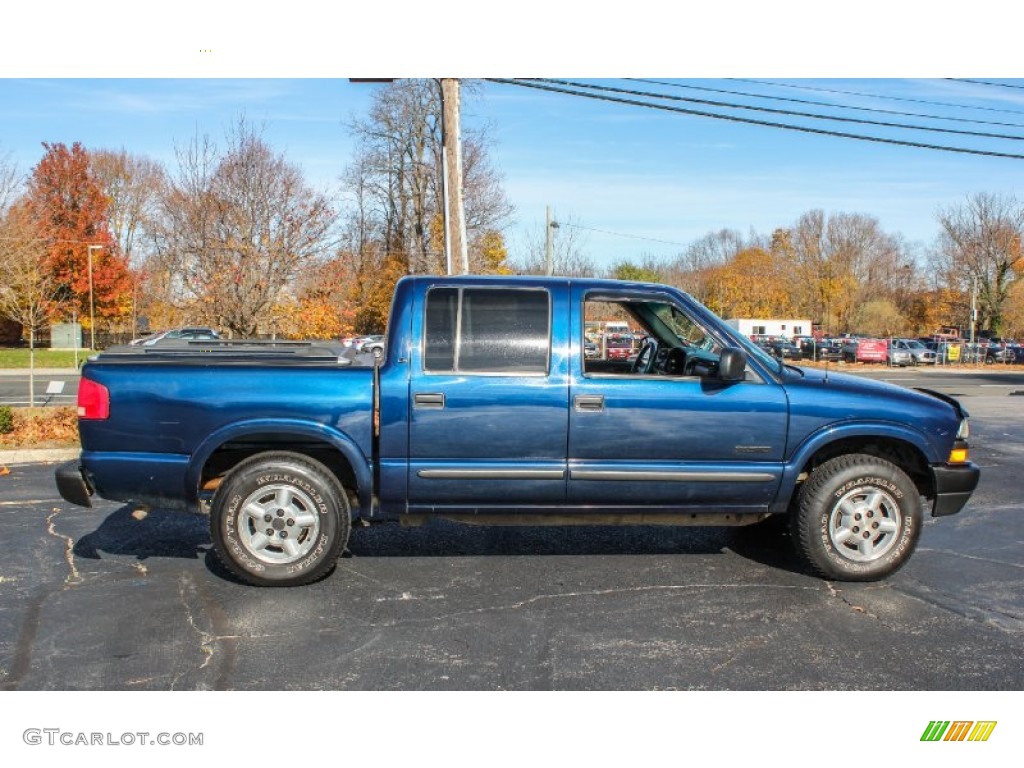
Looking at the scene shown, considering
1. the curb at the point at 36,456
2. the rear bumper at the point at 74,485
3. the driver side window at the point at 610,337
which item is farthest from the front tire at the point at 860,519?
the curb at the point at 36,456

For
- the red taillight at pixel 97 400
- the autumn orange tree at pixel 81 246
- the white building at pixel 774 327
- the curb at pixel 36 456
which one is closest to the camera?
the red taillight at pixel 97 400

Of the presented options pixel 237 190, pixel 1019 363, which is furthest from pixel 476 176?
pixel 1019 363

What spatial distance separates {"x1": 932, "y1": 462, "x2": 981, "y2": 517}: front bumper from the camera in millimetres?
5234

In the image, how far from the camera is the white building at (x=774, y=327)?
51500 mm

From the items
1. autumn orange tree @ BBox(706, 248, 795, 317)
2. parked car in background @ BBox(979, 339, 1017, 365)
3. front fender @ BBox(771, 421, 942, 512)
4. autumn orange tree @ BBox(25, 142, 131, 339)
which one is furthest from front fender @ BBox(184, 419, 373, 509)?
parked car in background @ BBox(979, 339, 1017, 365)

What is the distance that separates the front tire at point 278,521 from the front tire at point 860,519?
2886mm

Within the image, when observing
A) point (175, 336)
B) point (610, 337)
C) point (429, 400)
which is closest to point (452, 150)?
point (610, 337)

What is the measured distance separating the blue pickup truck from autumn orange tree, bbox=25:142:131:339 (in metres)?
31.2

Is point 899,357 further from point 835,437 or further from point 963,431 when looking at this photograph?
point 835,437

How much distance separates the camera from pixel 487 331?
16.8 feet

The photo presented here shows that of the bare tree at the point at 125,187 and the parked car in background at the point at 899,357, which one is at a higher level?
the bare tree at the point at 125,187

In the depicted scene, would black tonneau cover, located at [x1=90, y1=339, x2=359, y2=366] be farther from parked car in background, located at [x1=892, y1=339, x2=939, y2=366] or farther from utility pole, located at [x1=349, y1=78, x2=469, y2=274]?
parked car in background, located at [x1=892, y1=339, x2=939, y2=366]
